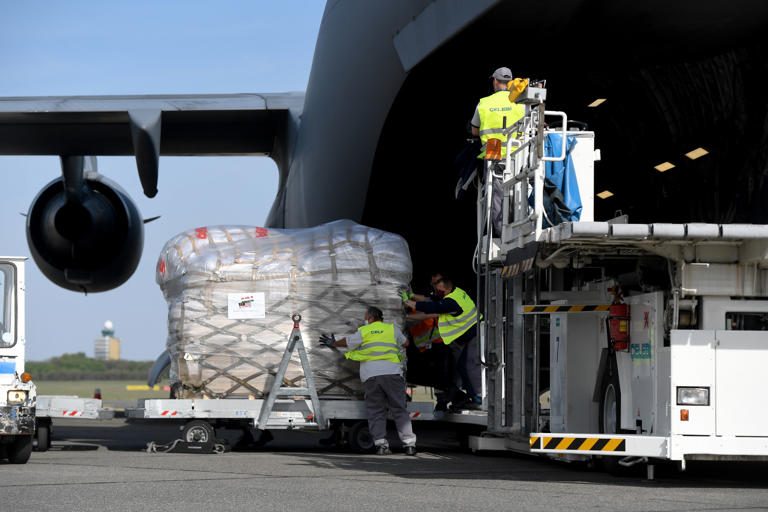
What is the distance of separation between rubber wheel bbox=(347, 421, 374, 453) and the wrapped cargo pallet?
0.29 metres

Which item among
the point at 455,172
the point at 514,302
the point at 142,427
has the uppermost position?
the point at 455,172

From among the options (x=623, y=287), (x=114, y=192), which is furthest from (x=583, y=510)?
(x=114, y=192)

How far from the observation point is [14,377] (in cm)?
1084

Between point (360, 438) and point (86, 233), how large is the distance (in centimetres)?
937

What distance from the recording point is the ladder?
11.9 meters

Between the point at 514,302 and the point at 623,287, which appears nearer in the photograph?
the point at 623,287

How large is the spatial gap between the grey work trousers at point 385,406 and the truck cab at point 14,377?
9.58ft

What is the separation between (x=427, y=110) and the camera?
13.2 metres

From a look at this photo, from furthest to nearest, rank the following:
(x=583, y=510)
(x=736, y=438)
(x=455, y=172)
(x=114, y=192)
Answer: (x=114, y=192), (x=455, y=172), (x=736, y=438), (x=583, y=510)

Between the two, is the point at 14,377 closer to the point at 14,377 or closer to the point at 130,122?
the point at 14,377

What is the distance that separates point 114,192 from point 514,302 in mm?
12028

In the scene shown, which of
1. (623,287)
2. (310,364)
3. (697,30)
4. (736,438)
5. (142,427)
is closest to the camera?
(736,438)

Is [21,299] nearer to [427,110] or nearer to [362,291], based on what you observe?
[362,291]

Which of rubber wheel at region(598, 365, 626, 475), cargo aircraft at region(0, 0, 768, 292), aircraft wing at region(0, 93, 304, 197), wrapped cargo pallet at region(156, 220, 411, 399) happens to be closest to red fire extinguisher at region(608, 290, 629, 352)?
rubber wheel at region(598, 365, 626, 475)
